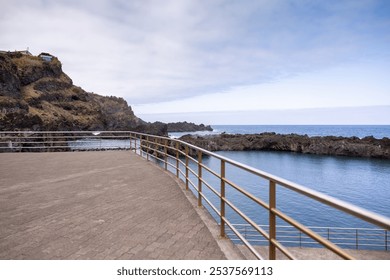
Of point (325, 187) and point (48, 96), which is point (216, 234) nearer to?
point (325, 187)

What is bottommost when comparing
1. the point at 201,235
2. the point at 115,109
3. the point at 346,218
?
the point at 346,218

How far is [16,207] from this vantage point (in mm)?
5707

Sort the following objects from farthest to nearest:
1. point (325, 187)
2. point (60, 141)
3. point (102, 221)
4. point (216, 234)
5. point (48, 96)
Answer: point (48, 96)
point (325, 187)
point (60, 141)
point (102, 221)
point (216, 234)

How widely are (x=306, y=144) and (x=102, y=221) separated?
78.2 metres

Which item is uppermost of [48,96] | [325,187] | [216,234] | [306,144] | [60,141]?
[48,96]

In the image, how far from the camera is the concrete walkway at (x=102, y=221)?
149 inches

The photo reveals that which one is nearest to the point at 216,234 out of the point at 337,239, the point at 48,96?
the point at 337,239

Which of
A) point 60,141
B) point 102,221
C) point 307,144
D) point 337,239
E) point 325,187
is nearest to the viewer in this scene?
point 102,221

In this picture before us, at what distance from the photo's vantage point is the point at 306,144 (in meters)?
76.8

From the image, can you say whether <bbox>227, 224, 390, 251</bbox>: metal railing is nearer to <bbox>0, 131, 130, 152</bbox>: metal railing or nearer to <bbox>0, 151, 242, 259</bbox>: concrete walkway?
<bbox>0, 151, 242, 259</bbox>: concrete walkway

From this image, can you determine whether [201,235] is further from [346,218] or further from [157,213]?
[346,218]
